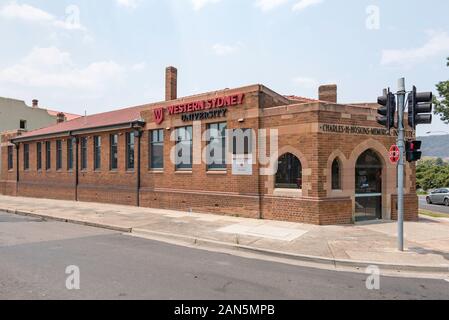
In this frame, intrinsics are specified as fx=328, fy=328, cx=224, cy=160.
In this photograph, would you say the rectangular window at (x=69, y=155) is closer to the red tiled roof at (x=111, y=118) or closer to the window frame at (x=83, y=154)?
the red tiled roof at (x=111, y=118)

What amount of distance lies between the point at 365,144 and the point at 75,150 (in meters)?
18.4

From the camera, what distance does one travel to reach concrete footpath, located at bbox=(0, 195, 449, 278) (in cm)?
759

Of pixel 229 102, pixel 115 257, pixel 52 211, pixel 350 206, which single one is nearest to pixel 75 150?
pixel 52 211

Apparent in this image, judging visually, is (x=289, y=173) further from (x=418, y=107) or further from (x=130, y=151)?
(x=130, y=151)

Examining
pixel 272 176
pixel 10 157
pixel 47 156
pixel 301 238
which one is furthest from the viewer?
pixel 10 157

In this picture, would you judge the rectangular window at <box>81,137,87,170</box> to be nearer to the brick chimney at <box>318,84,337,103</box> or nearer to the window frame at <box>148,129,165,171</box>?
the window frame at <box>148,129,165,171</box>

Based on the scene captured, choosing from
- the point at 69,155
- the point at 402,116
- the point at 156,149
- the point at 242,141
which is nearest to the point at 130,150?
the point at 156,149

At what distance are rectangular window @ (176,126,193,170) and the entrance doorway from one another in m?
7.66

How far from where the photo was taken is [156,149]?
17.8 metres

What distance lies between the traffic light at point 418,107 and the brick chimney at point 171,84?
1415cm

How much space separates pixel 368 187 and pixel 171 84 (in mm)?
12511

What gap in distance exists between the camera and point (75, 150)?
22.5 meters
